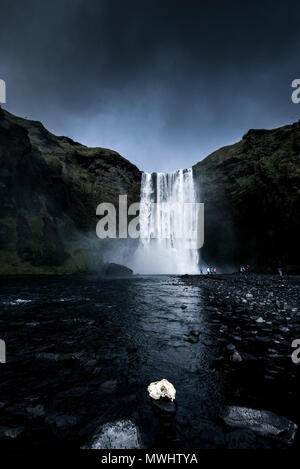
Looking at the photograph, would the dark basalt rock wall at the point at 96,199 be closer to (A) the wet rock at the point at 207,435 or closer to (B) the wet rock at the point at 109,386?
(B) the wet rock at the point at 109,386

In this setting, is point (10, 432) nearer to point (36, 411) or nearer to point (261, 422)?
point (36, 411)

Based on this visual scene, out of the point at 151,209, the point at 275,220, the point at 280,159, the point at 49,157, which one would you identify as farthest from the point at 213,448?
the point at 151,209

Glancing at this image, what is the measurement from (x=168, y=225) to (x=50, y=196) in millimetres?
27662

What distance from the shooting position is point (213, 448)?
189 cm

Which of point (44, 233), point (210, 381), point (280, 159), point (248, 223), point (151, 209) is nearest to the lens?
point (210, 381)

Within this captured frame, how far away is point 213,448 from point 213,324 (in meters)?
4.30

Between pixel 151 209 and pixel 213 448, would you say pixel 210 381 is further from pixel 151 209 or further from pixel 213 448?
pixel 151 209

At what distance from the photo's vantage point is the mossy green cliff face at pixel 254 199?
2903 centimetres

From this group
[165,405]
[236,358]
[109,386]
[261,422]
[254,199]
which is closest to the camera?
[261,422]

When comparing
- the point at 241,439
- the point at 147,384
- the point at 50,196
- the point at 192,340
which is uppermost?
the point at 50,196

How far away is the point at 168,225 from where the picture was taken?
4944cm

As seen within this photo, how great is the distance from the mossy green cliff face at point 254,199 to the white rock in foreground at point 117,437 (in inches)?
1325

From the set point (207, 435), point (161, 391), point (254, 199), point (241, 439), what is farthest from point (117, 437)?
point (254, 199)

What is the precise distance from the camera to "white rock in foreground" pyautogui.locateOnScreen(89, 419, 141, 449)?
189 cm
